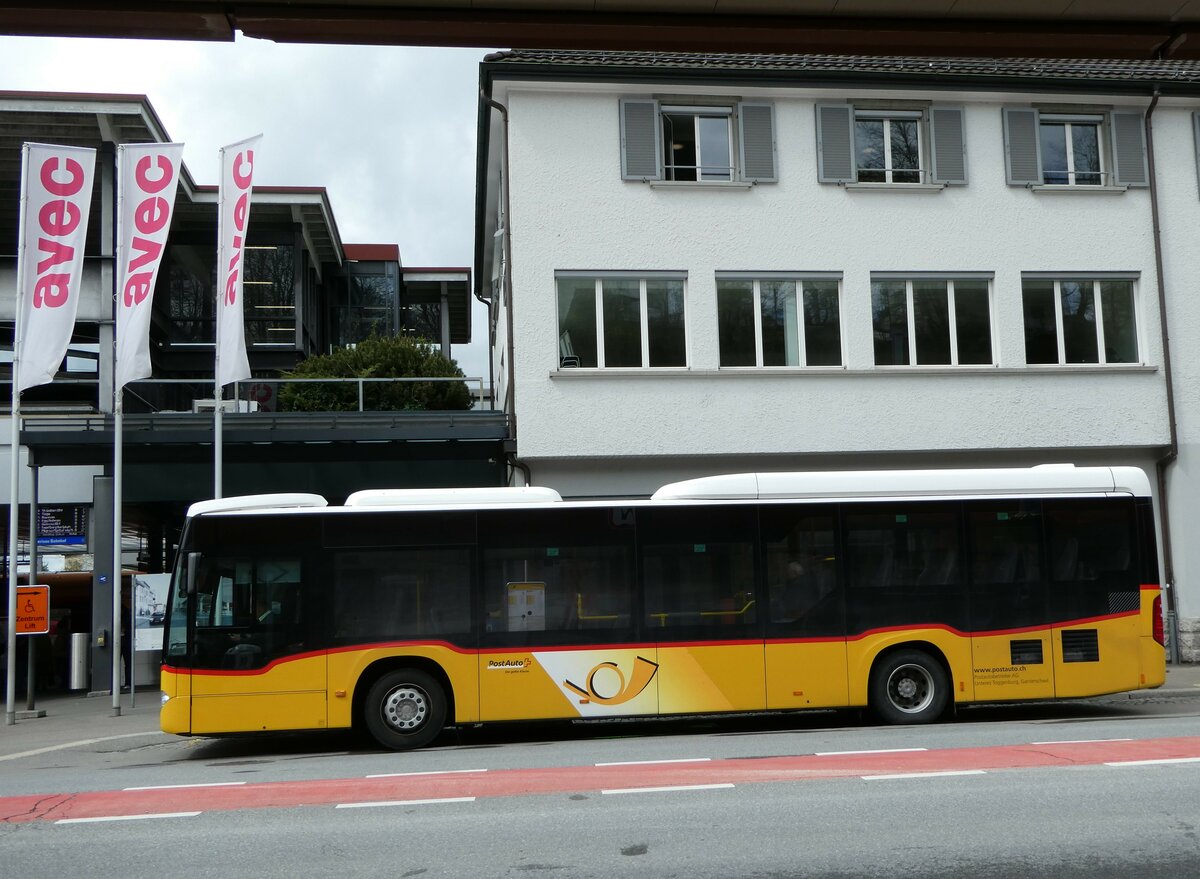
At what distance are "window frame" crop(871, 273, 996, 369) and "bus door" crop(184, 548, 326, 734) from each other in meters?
11.6

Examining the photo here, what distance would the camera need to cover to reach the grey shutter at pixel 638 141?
68.4 ft

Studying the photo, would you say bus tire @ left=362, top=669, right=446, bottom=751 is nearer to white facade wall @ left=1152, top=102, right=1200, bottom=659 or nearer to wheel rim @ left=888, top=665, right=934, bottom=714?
wheel rim @ left=888, top=665, right=934, bottom=714

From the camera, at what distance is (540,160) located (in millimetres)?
20766

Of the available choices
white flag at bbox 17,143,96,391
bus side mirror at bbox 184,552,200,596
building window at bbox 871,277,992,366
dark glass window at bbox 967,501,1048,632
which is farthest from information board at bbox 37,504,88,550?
dark glass window at bbox 967,501,1048,632

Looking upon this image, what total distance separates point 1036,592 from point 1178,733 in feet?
8.66

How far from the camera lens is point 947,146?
71.1 ft

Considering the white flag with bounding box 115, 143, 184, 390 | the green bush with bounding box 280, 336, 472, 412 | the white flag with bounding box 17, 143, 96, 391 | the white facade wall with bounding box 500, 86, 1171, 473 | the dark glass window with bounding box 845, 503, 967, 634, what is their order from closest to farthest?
the dark glass window with bounding box 845, 503, 967, 634
the white flag with bounding box 17, 143, 96, 391
the white flag with bounding box 115, 143, 184, 390
the white facade wall with bounding box 500, 86, 1171, 473
the green bush with bounding box 280, 336, 472, 412

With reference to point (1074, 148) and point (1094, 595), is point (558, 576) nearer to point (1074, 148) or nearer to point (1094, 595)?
point (1094, 595)

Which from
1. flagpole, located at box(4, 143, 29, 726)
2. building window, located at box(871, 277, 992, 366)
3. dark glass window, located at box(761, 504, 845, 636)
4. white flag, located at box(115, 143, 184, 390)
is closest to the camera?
dark glass window, located at box(761, 504, 845, 636)

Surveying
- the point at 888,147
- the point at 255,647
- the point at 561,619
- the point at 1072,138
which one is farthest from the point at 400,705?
the point at 1072,138

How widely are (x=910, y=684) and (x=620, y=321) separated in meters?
8.75

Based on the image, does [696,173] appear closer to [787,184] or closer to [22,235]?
[787,184]

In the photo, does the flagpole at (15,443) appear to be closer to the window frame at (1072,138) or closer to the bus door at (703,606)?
the bus door at (703,606)

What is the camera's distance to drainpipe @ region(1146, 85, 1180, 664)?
21.1 m
